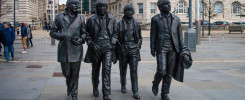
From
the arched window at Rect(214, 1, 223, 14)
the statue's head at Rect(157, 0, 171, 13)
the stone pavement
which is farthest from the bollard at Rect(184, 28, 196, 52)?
the arched window at Rect(214, 1, 223, 14)

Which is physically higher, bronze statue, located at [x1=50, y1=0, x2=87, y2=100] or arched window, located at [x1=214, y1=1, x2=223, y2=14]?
arched window, located at [x1=214, y1=1, x2=223, y2=14]

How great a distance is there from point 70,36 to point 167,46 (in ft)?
6.19

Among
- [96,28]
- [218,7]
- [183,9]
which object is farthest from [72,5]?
[218,7]

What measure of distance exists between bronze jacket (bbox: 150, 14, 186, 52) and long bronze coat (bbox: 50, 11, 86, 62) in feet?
4.63

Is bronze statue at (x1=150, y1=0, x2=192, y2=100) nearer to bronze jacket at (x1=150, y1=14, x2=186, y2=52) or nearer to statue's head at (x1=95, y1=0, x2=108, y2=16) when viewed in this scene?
bronze jacket at (x1=150, y1=14, x2=186, y2=52)

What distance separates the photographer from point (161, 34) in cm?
596

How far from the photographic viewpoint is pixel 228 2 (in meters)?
64.0

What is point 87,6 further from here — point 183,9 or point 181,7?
point 183,9

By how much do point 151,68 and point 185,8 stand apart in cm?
5431

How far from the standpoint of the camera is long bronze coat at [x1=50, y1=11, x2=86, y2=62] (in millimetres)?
5734

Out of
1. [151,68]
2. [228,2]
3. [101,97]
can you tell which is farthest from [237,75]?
[228,2]

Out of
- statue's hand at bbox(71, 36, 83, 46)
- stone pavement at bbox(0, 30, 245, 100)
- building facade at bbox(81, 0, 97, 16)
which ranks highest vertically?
building facade at bbox(81, 0, 97, 16)

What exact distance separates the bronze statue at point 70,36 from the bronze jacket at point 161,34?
1.40 meters

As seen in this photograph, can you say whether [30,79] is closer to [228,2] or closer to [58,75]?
[58,75]
